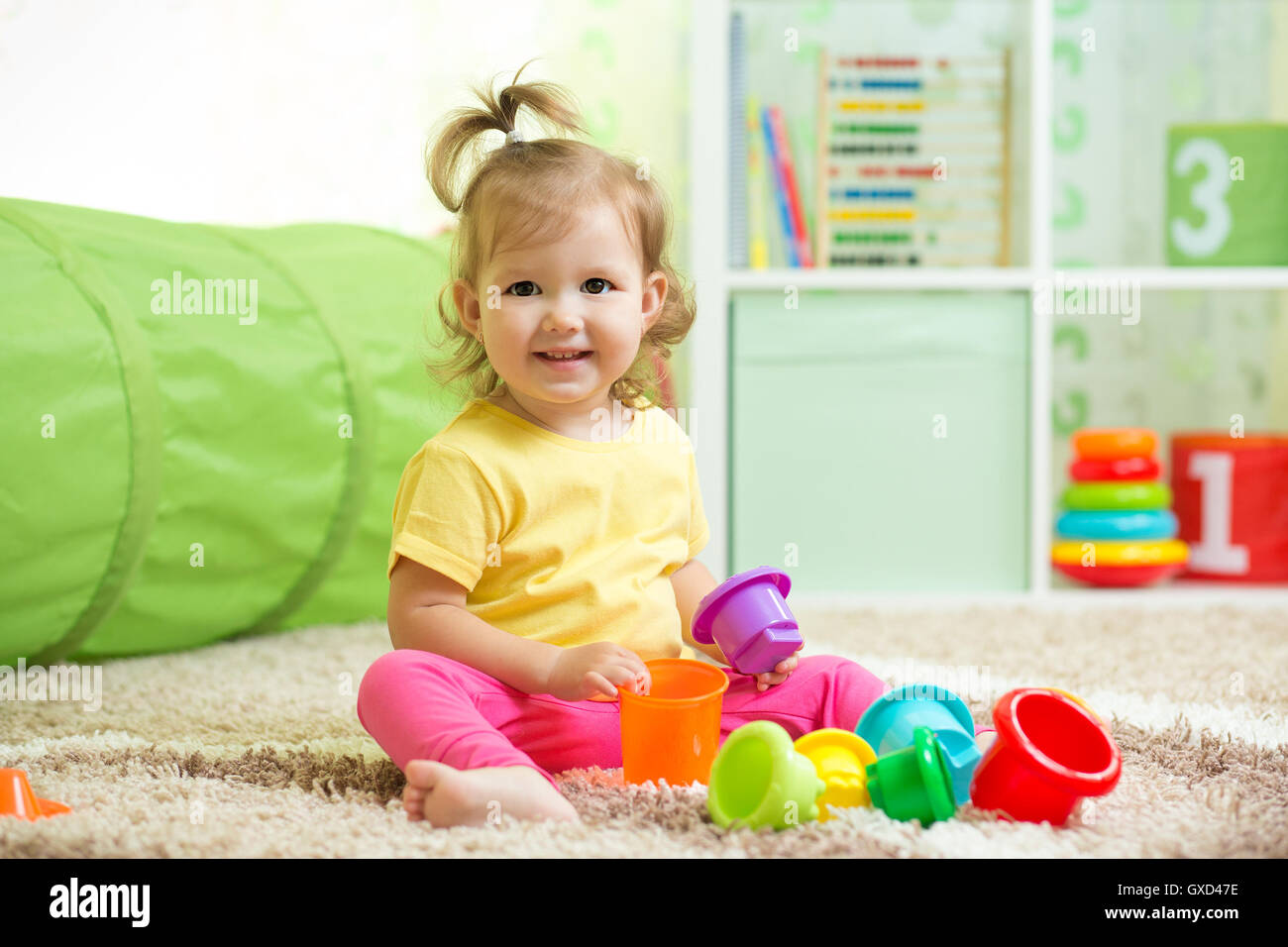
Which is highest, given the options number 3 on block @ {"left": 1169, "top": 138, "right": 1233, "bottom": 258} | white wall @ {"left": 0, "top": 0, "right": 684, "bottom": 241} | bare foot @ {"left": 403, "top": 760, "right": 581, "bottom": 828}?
white wall @ {"left": 0, "top": 0, "right": 684, "bottom": 241}

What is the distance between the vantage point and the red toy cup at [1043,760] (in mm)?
658

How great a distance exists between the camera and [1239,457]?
1.88m

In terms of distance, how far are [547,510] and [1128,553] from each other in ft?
3.97

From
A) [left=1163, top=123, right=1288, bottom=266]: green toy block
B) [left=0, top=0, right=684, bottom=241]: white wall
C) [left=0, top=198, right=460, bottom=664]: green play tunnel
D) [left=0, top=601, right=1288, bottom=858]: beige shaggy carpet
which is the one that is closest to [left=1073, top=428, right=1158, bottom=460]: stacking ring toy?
[left=1163, top=123, right=1288, bottom=266]: green toy block

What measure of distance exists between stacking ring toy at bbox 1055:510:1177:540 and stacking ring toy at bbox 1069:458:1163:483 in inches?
2.2

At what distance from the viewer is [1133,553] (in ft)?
5.85

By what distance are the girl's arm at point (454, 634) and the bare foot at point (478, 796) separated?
11 centimetres

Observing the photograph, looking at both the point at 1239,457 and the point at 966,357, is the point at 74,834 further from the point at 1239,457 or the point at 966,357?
the point at 1239,457

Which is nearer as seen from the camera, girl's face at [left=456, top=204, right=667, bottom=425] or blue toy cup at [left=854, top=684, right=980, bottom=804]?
blue toy cup at [left=854, top=684, right=980, bottom=804]

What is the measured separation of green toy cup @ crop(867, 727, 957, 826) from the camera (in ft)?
2.20

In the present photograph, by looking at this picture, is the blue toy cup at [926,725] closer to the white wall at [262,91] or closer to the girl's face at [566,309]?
the girl's face at [566,309]

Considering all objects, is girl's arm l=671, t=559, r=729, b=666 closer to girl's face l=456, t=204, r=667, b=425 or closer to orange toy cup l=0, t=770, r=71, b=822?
girl's face l=456, t=204, r=667, b=425

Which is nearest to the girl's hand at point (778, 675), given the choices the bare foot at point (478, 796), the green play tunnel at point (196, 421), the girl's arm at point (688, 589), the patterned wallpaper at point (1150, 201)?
the girl's arm at point (688, 589)
